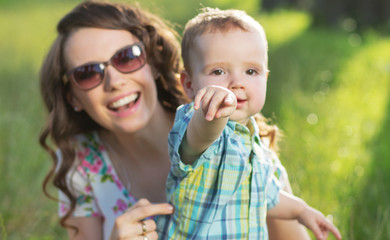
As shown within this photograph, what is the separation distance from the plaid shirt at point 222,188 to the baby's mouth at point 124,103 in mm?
677

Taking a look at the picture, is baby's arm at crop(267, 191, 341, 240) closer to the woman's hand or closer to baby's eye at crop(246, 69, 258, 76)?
the woman's hand

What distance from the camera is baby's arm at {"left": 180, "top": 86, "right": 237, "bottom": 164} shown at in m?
1.43

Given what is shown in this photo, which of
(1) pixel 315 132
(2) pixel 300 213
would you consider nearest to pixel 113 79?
(2) pixel 300 213

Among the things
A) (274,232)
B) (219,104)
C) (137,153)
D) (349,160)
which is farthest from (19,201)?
(219,104)

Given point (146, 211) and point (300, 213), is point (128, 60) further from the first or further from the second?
point (300, 213)

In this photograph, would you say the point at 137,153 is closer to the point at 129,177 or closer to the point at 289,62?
the point at 129,177

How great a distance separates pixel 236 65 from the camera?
1.72 meters

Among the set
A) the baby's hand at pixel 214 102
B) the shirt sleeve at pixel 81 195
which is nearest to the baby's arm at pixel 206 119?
the baby's hand at pixel 214 102

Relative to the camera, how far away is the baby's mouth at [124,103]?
2.48m

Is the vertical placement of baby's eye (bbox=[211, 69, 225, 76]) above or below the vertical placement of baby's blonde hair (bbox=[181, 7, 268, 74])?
below

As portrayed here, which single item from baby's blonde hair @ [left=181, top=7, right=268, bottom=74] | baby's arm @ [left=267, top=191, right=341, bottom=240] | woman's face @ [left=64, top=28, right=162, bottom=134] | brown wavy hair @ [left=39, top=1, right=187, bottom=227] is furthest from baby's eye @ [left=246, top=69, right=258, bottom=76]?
brown wavy hair @ [left=39, top=1, right=187, bottom=227]

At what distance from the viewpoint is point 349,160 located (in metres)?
3.55

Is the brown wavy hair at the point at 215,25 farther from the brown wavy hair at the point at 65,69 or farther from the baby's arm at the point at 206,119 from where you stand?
the brown wavy hair at the point at 65,69

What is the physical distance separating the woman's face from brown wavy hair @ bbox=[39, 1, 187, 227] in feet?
0.19
